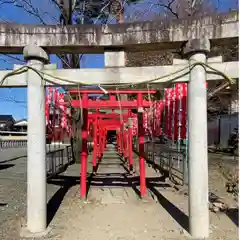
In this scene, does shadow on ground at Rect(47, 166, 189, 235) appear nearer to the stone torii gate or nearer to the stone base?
the stone base

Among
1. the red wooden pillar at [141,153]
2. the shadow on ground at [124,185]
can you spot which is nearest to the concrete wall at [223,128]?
the shadow on ground at [124,185]

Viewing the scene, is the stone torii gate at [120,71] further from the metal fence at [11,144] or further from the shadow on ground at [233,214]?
the metal fence at [11,144]

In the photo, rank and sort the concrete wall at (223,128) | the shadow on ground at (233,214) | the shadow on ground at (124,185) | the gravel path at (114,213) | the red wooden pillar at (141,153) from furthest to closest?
1. the concrete wall at (223,128)
2. the red wooden pillar at (141,153)
3. the shadow on ground at (124,185)
4. the shadow on ground at (233,214)
5. the gravel path at (114,213)

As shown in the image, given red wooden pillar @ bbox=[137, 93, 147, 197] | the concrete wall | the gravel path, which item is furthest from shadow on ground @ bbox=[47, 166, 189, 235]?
the concrete wall

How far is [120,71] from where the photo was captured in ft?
18.3

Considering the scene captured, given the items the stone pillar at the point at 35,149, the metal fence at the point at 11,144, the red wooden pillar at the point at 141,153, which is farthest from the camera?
the metal fence at the point at 11,144

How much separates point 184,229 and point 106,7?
45.5 ft

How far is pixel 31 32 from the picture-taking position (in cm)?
567

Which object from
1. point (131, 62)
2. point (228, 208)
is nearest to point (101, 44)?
point (228, 208)

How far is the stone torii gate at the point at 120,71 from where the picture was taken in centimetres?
530

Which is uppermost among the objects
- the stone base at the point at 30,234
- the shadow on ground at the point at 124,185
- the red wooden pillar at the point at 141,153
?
the red wooden pillar at the point at 141,153

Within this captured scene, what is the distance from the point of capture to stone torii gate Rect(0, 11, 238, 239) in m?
5.30

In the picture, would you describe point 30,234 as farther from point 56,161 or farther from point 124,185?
point 56,161

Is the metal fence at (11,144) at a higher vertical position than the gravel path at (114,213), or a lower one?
higher
